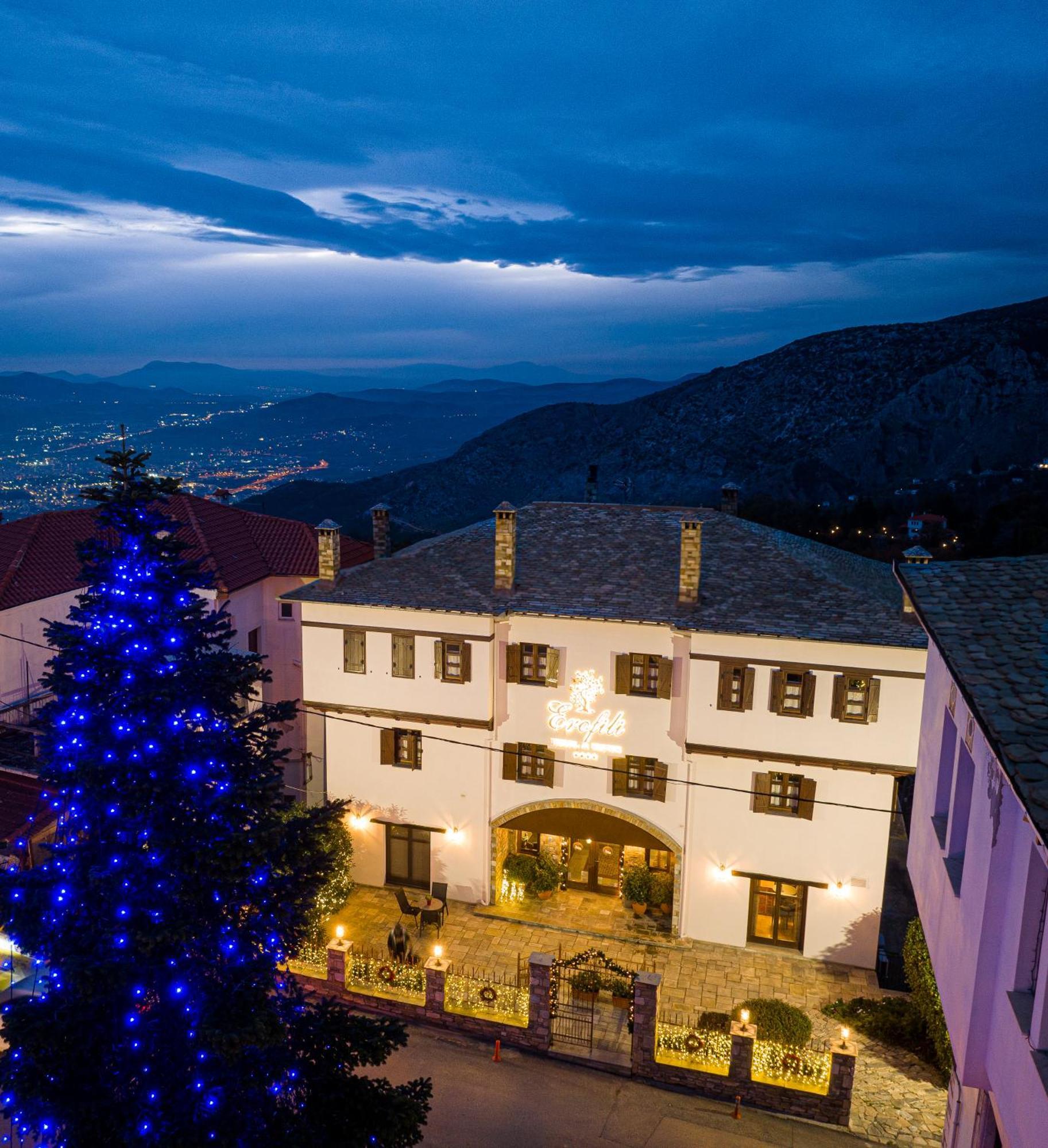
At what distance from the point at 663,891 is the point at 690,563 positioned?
9648 millimetres

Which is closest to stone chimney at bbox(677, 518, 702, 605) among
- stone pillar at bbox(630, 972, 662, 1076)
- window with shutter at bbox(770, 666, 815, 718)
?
window with shutter at bbox(770, 666, 815, 718)

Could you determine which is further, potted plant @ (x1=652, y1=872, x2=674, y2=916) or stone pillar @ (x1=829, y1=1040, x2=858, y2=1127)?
potted plant @ (x1=652, y1=872, x2=674, y2=916)

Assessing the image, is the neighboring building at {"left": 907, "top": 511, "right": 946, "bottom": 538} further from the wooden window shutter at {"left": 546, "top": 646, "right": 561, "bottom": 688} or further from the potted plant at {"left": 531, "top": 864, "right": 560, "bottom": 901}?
the potted plant at {"left": 531, "top": 864, "right": 560, "bottom": 901}

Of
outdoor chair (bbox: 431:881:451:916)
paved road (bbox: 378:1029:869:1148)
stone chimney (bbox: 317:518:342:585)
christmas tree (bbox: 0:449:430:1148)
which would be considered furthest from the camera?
stone chimney (bbox: 317:518:342:585)

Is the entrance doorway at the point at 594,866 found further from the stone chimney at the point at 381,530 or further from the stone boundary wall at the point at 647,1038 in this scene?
the stone chimney at the point at 381,530

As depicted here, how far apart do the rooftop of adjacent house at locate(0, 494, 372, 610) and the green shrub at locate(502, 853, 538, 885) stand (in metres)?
12.1

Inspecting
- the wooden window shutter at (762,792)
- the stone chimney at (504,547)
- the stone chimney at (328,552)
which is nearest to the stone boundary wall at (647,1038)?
the wooden window shutter at (762,792)

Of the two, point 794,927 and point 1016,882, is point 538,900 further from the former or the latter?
point 1016,882

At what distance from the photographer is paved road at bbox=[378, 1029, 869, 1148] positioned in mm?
16406

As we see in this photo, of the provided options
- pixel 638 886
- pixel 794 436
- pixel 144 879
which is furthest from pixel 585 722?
pixel 794 436

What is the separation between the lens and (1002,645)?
9188 millimetres

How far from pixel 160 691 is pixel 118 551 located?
180 cm

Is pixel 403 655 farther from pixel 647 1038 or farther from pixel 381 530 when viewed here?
pixel 647 1038

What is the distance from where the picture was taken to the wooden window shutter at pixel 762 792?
2223 cm
